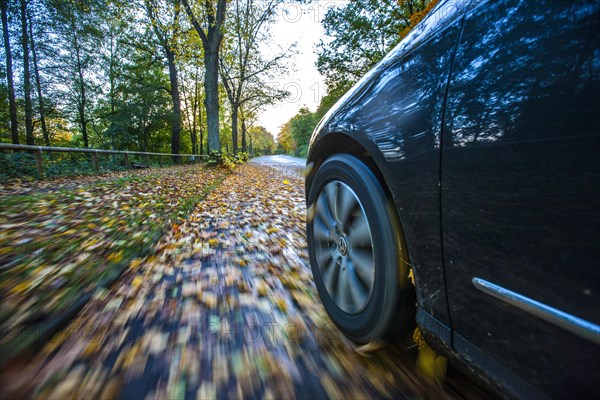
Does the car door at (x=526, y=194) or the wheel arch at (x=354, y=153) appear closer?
the car door at (x=526, y=194)

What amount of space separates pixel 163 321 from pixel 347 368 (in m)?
1.10

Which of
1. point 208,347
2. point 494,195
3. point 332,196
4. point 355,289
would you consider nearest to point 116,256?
point 208,347

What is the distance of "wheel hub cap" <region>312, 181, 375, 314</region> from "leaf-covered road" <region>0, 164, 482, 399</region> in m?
0.27

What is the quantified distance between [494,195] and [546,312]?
31cm

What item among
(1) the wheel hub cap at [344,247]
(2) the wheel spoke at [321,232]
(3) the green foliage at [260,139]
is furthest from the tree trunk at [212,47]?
(3) the green foliage at [260,139]

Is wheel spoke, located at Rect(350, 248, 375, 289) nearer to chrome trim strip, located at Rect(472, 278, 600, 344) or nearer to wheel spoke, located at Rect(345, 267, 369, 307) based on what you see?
wheel spoke, located at Rect(345, 267, 369, 307)

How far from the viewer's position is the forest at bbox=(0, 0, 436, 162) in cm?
1203

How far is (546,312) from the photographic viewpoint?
0.67 metres

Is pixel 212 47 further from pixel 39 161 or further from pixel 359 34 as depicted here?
pixel 359 34

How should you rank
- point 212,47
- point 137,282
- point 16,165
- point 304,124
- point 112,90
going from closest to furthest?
point 137,282, point 16,165, point 212,47, point 112,90, point 304,124

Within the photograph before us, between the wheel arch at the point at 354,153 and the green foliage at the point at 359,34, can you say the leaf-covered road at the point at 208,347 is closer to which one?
the wheel arch at the point at 354,153

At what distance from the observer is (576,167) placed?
615 mm

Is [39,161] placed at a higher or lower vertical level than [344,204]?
higher

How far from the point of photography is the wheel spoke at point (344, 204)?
1.48 m
